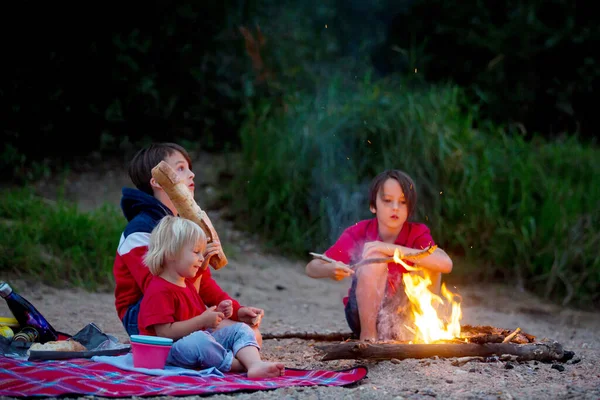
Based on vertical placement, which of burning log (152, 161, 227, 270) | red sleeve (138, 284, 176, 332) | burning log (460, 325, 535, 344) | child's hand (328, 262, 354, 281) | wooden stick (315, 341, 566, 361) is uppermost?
burning log (152, 161, 227, 270)

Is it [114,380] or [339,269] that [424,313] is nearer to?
[339,269]

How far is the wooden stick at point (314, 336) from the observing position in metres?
4.88

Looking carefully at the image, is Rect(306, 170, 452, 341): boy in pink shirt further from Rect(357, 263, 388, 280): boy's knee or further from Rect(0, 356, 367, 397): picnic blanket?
Rect(0, 356, 367, 397): picnic blanket

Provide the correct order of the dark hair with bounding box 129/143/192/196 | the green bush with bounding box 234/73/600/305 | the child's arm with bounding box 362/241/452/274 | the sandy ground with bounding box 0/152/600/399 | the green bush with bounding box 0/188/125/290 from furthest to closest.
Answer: the green bush with bounding box 234/73/600/305, the green bush with bounding box 0/188/125/290, the child's arm with bounding box 362/241/452/274, the dark hair with bounding box 129/143/192/196, the sandy ground with bounding box 0/152/600/399

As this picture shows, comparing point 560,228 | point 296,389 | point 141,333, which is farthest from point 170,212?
point 560,228

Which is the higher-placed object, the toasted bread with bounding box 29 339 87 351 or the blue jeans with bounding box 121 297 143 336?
the blue jeans with bounding box 121 297 143 336

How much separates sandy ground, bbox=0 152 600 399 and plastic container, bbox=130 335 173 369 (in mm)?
389

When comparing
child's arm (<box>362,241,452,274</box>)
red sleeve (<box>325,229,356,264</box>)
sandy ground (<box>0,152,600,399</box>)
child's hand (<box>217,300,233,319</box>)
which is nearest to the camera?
sandy ground (<box>0,152,600,399</box>)

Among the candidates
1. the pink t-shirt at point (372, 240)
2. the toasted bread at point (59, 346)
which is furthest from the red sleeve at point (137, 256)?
the pink t-shirt at point (372, 240)

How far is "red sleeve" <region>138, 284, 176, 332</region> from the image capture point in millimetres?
3836

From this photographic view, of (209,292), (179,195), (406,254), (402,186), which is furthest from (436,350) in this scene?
(179,195)

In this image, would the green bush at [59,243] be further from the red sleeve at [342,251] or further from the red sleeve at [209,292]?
the red sleeve at [342,251]

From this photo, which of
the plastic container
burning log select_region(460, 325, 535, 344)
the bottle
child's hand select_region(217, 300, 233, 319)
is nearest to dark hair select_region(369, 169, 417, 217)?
burning log select_region(460, 325, 535, 344)

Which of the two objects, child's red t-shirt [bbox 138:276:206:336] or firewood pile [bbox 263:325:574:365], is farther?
firewood pile [bbox 263:325:574:365]
